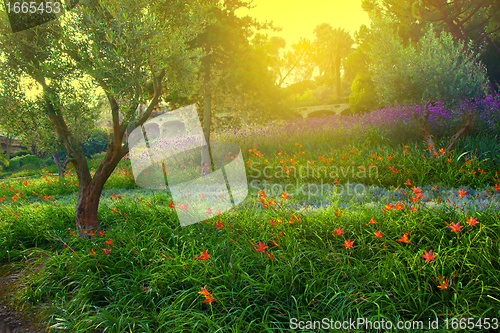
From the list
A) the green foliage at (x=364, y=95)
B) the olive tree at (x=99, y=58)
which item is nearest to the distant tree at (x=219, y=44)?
the olive tree at (x=99, y=58)

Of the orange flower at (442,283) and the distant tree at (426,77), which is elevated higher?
the distant tree at (426,77)

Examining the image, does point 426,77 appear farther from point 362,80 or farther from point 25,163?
point 25,163

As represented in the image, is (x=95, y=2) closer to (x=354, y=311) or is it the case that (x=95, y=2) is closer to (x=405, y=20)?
(x=354, y=311)

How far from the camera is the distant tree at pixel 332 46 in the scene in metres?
41.2

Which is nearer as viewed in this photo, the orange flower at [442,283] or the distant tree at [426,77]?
the orange flower at [442,283]

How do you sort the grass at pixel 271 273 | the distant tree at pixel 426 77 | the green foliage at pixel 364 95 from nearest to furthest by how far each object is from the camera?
the grass at pixel 271 273 → the distant tree at pixel 426 77 → the green foliage at pixel 364 95

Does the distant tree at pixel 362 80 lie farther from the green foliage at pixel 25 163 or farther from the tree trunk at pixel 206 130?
the green foliage at pixel 25 163

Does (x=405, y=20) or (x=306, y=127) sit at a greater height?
(x=405, y=20)

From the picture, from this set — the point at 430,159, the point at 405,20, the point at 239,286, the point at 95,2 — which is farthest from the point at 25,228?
the point at 405,20

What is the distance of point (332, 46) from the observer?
143 ft

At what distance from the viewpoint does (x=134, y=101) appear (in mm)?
3490

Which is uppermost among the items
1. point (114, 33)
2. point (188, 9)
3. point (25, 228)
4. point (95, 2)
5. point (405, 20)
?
point (405, 20)

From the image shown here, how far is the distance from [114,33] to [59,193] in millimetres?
7751

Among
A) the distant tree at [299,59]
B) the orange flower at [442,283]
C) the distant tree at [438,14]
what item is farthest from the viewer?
the distant tree at [299,59]
